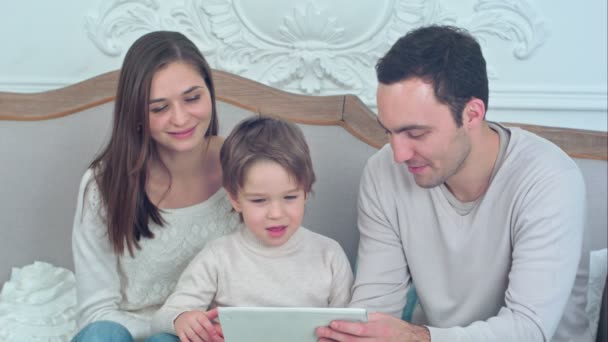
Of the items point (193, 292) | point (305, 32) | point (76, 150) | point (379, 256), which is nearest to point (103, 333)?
point (193, 292)

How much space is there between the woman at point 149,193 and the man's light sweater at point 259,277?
14 cm

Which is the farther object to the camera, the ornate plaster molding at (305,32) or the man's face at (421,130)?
the ornate plaster molding at (305,32)

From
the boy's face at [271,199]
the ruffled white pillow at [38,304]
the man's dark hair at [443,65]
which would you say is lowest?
the ruffled white pillow at [38,304]

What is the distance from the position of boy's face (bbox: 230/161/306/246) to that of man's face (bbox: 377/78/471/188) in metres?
0.22

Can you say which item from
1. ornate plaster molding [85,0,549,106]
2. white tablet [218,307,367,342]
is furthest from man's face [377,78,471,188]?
ornate plaster molding [85,0,549,106]

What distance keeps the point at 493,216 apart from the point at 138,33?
114 cm

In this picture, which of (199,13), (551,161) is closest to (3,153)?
(199,13)

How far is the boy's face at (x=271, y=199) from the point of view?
159cm

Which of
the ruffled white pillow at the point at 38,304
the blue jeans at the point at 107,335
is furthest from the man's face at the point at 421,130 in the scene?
the ruffled white pillow at the point at 38,304

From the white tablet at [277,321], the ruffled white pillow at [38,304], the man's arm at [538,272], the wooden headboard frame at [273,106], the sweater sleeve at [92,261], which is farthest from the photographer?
the wooden headboard frame at [273,106]

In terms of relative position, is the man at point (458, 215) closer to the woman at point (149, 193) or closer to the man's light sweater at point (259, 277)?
the man's light sweater at point (259, 277)

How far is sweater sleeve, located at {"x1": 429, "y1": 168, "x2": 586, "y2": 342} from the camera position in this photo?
5.02 feet

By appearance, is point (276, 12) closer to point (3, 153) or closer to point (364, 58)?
point (364, 58)

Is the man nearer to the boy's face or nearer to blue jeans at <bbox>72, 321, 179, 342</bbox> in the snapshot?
the boy's face
